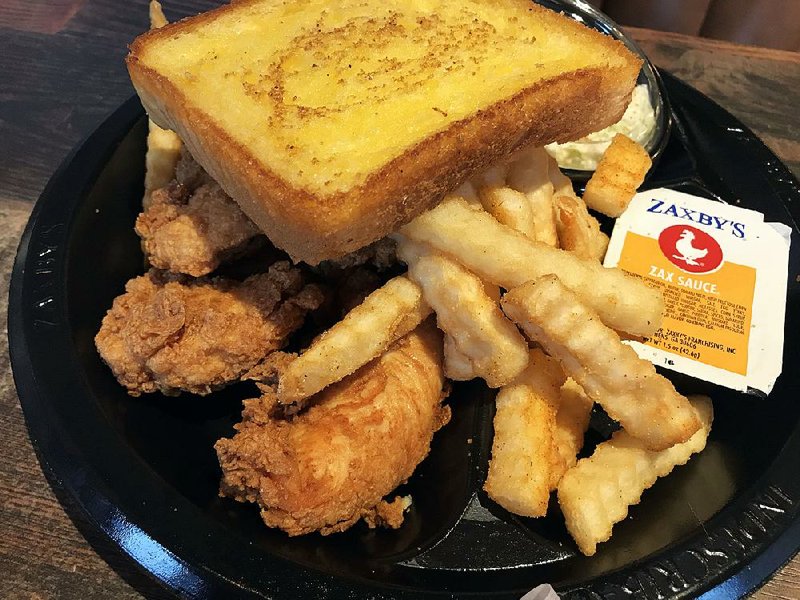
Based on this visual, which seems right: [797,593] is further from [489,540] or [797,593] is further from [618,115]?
[618,115]

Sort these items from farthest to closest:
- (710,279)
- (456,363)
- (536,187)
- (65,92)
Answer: (65,92) < (710,279) < (536,187) < (456,363)

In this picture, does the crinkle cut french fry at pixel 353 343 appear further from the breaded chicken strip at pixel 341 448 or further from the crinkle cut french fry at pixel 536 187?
the crinkle cut french fry at pixel 536 187

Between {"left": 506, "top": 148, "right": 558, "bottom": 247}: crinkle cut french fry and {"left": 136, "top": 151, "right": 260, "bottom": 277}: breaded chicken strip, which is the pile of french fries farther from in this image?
{"left": 136, "top": 151, "right": 260, "bottom": 277}: breaded chicken strip

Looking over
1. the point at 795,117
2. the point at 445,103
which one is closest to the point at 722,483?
the point at 445,103

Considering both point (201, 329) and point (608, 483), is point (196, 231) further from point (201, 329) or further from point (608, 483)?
point (608, 483)

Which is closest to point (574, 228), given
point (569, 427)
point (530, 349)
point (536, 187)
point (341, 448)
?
point (536, 187)
